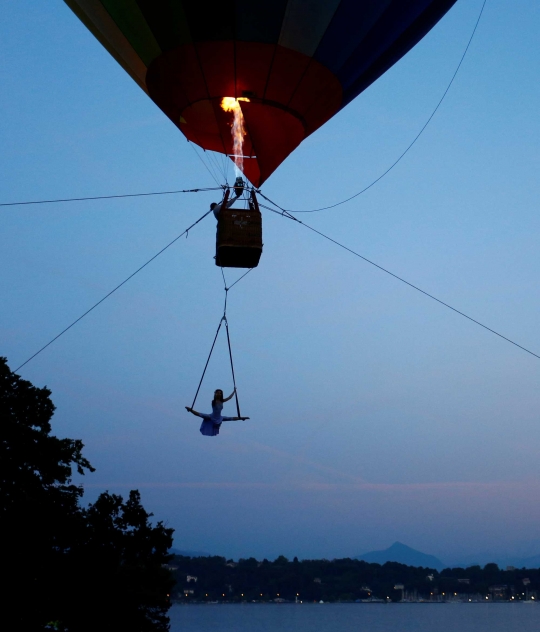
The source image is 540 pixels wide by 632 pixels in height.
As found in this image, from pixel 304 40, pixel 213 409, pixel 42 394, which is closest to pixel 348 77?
pixel 304 40

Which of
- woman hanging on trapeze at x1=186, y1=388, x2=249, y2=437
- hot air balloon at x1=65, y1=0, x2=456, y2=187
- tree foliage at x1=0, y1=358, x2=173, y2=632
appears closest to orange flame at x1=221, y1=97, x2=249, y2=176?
hot air balloon at x1=65, y1=0, x2=456, y2=187

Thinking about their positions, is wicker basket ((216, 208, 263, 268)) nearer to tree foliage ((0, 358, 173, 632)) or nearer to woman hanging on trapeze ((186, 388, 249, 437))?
woman hanging on trapeze ((186, 388, 249, 437))

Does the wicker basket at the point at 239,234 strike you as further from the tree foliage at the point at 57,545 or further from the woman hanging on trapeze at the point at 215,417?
the tree foliage at the point at 57,545

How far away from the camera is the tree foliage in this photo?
15.1m

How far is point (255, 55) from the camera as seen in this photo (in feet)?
37.3

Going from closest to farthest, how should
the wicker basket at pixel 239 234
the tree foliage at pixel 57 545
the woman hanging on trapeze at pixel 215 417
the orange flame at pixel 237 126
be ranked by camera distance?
the woman hanging on trapeze at pixel 215 417
the wicker basket at pixel 239 234
the orange flame at pixel 237 126
the tree foliage at pixel 57 545

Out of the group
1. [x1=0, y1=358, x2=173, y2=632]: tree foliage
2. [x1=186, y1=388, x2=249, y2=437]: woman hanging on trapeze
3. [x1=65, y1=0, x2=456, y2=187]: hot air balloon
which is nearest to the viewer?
[x1=186, y1=388, x2=249, y2=437]: woman hanging on trapeze

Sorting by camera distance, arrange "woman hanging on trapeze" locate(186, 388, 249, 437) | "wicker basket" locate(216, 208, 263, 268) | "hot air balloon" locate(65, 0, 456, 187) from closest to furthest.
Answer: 1. "woman hanging on trapeze" locate(186, 388, 249, 437)
2. "wicker basket" locate(216, 208, 263, 268)
3. "hot air balloon" locate(65, 0, 456, 187)

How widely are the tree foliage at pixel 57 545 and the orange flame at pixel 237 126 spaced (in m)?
7.20

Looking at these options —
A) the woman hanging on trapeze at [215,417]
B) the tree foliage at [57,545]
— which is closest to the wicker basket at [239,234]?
the woman hanging on trapeze at [215,417]

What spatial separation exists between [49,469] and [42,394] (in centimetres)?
156

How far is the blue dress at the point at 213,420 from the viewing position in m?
10.3

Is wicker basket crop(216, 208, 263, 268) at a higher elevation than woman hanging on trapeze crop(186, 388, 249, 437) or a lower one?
higher

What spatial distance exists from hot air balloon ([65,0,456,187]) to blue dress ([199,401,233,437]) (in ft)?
13.4
